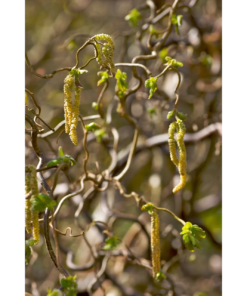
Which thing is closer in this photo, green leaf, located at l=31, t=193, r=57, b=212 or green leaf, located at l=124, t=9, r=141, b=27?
green leaf, located at l=31, t=193, r=57, b=212

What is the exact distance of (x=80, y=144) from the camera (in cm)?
92

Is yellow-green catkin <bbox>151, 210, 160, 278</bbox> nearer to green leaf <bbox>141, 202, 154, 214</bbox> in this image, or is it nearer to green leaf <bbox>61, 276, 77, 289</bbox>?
green leaf <bbox>141, 202, 154, 214</bbox>

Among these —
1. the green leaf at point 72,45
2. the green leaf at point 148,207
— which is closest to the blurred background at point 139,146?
the green leaf at point 72,45

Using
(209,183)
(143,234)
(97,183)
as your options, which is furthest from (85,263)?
(209,183)

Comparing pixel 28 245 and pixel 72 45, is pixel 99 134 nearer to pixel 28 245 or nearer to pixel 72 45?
pixel 72 45

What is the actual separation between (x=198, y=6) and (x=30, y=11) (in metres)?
0.49

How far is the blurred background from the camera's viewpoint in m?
0.88

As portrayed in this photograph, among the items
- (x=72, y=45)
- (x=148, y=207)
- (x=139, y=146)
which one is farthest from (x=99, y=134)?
(x=148, y=207)

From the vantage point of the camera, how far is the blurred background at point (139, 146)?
879 mm

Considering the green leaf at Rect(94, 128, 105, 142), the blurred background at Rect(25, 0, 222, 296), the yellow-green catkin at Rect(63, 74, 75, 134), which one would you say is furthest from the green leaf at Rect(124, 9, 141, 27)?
the yellow-green catkin at Rect(63, 74, 75, 134)

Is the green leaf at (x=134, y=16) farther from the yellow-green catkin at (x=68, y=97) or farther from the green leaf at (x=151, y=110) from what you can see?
the yellow-green catkin at (x=68, y=97)

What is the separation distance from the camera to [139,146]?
0.94 meters
